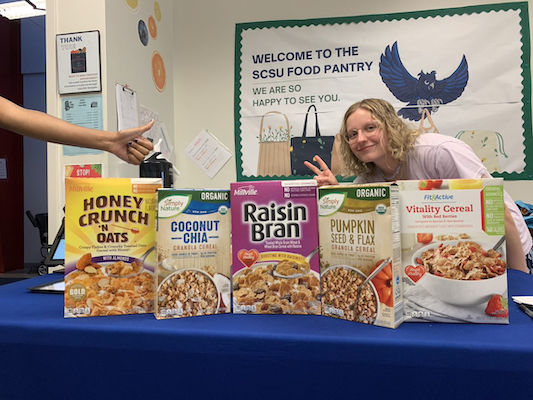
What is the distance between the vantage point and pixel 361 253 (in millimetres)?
767

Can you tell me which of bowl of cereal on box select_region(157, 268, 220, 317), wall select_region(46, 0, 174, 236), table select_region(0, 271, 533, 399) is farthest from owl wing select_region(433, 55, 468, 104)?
bowl of cereal on box select_region(157, 268, 220, 317)

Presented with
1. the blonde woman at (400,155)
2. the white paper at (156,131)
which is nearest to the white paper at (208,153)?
the white paper at (156,131)

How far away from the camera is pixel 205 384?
732 mm

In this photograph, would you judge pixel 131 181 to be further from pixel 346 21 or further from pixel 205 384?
pixel 346 21

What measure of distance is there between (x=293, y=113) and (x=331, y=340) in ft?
7.58

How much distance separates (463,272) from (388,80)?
7.27 ft

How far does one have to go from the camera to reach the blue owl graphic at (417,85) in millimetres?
2619

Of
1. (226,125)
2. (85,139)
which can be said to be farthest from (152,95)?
(85,139)

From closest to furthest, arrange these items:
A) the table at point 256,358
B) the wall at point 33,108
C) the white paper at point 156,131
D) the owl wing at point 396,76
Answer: the table at point 256,358
the white paper at point 156,131
the owl wing at point 396,76
the wall at point 33,108

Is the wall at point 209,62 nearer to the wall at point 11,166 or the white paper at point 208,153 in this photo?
the white paper at point 208,153

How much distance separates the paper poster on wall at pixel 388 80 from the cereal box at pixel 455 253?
2.02 meters

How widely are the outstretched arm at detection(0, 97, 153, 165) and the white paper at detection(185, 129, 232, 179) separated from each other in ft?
5.96

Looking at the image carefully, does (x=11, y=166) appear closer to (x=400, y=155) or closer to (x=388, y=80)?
(x=388, y=80)

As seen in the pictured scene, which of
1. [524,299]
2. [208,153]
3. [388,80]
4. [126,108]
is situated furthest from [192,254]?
[388,80]
